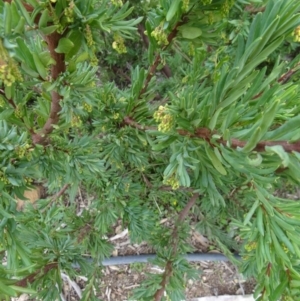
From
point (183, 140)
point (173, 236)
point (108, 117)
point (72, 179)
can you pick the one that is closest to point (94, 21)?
point (183, 140)

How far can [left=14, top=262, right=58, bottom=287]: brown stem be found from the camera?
32.3 inches

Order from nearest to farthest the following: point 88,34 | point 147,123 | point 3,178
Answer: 1. point 88,34
2. point 3,178
3. point 147,123

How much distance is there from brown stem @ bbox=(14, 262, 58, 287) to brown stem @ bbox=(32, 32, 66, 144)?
0.33 m

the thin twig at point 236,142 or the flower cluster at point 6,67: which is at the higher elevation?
the flower cluster at point 6,67

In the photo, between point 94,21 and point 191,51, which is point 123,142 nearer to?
point 191,51

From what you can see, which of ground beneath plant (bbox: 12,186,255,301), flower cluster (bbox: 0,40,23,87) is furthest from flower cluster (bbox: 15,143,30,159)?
ground beneath plant (bbox: 12,186,255,301)

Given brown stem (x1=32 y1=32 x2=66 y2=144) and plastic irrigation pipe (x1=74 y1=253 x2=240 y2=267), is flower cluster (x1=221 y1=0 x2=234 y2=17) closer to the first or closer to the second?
brown stem (x1=32 y1=32 x2=66 y2=144)

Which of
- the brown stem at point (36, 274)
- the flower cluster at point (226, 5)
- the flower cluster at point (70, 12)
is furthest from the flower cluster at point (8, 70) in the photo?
the brown stem at point (36, 274)

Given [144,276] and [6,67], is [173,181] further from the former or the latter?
[144,276]

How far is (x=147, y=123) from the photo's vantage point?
0.85 metres

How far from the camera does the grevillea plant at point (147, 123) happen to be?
49 cm

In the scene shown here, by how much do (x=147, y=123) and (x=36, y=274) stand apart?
1.48 feet

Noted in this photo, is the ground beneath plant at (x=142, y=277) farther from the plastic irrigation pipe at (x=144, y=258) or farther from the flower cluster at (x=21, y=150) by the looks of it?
the flower cluster at (x=21, y=150)

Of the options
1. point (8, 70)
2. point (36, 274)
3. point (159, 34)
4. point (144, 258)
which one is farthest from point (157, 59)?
point (144, 258)
